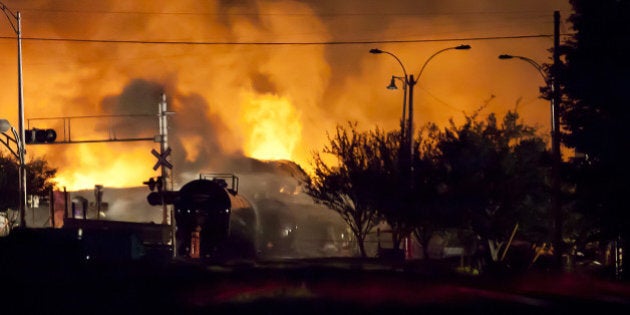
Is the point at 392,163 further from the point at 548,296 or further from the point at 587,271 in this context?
the point at 548,296

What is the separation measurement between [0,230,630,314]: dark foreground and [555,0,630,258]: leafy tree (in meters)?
4.18

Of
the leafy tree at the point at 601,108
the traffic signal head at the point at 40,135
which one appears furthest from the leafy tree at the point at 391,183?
the traffic signal head at the point at 40,135

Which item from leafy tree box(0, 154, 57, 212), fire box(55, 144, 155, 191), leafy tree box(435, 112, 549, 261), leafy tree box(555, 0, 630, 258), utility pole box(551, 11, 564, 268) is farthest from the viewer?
fire box(55, 144, 155, 191)

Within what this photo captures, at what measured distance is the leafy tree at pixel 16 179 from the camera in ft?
250

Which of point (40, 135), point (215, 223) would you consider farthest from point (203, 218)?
point (40, 135)

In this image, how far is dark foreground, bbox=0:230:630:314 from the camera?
17953 mm

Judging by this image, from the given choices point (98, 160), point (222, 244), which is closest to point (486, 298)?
point (222, 244)

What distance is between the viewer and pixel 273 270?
83.9 feet

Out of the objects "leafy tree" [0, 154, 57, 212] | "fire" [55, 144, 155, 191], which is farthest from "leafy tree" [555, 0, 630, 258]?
"fire" [55, 144, 155, 191]

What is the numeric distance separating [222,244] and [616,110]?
58.6ft

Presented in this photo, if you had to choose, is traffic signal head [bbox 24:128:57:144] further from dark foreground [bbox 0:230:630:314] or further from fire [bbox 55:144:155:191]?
fire [bbox 55:144:155:191]

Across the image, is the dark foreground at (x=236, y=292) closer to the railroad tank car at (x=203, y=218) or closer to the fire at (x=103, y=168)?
the railroad tank car at (x=203, y=218)

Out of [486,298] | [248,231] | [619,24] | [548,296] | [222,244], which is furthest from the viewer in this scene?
[248,231]

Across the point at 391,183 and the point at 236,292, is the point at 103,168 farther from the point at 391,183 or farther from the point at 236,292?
the point at 236,292
